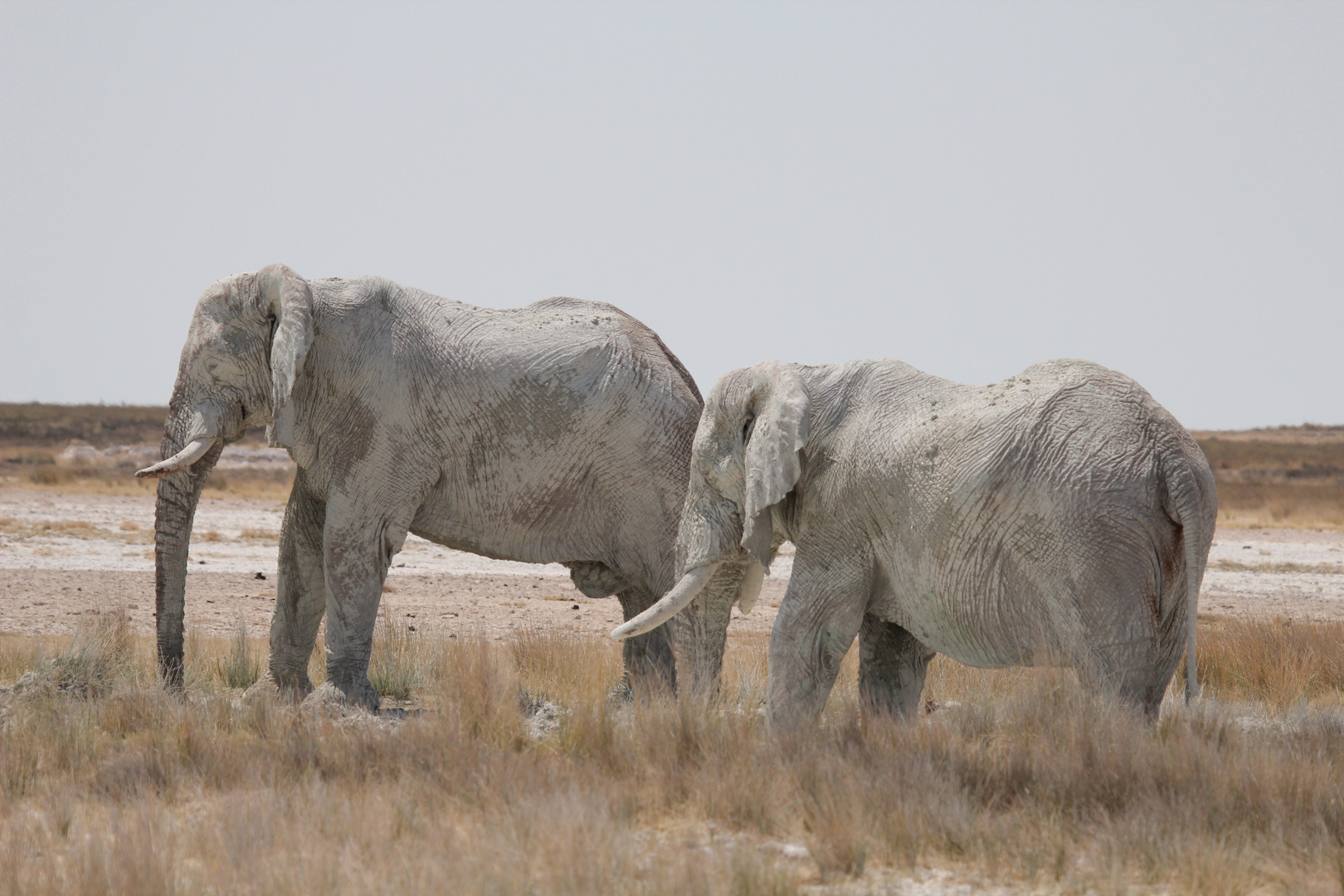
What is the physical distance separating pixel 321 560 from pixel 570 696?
210cm

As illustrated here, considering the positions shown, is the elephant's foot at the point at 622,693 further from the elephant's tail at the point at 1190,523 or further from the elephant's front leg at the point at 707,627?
the elephant's tail at the point at 1190,523

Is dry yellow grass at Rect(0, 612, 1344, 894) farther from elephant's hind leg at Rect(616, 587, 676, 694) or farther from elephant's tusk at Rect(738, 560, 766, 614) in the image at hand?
elephant's hind leg at Rect(616, 587, 676, 694)

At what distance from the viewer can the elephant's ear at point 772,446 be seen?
7.12 meters

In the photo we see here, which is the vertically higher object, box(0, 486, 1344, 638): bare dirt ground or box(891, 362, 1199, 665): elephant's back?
box(891, 362, 1199, 665): elephant's back

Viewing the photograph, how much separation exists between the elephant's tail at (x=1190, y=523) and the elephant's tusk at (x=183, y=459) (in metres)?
6.25

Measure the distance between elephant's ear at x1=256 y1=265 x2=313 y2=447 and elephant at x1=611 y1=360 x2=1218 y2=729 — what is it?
2769 millimetres

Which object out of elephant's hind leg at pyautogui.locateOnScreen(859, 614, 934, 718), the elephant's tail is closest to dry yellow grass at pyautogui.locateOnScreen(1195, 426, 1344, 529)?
elephant's hind leg at pyautogui.locateOnScreen(859, 614, 934, 718)

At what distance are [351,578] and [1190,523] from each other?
535cm

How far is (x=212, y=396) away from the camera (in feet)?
30.4

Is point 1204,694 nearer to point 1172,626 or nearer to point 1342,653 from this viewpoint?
point 1342,653

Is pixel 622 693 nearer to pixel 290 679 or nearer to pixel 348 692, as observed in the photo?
pixel 348 692

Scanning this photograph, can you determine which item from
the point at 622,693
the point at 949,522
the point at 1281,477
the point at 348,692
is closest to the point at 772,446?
the point at 949,522

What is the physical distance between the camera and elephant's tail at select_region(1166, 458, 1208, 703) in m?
5.85

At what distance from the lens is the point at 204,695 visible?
9.38 m
